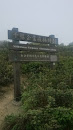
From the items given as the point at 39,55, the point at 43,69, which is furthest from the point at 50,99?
the point at 43,69

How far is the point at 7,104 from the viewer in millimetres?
5609

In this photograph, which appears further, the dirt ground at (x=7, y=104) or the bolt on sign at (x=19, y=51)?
the bolt on sign at (x=19, y=51)

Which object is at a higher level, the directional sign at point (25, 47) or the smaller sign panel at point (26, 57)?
the directional sign at point (25, 47)

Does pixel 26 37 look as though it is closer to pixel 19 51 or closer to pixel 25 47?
pixel 25 47

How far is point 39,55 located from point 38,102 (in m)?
3.09

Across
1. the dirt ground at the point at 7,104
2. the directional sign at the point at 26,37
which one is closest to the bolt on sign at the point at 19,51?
the directional sign at the point at 26,37

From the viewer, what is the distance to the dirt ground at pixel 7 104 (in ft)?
16.2

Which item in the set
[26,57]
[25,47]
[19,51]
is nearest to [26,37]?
[25,47]

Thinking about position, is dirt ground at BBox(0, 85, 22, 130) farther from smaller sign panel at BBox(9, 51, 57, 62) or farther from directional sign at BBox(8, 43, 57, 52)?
directional sign at BBox(8, 43, 57, 52)

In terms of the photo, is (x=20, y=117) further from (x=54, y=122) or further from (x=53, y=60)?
(x=53, y=60)

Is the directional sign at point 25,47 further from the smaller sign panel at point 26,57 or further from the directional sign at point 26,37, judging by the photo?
the directional sign at point 26,37

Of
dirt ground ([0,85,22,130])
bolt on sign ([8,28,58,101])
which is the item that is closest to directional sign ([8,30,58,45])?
bolt on sign ([8,28,58,101])

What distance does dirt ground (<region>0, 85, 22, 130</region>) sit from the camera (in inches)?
195

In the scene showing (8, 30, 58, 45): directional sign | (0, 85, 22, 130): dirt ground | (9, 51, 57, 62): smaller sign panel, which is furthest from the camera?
(8, 30, 58, 45): directional sign
